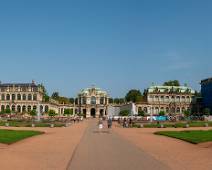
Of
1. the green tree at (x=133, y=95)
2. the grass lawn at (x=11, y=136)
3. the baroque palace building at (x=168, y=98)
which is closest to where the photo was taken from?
the grass lawn at (x=11, y=136)

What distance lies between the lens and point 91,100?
621ft

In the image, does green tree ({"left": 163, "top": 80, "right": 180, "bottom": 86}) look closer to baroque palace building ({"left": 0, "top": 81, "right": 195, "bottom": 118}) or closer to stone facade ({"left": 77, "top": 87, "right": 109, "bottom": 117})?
baroque palace building ({"left": 0, "top": 81, "right": 195, "bottom": 118})

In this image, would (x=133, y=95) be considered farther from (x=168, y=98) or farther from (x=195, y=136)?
(x=195, y=136)

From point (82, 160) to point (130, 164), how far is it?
236cm

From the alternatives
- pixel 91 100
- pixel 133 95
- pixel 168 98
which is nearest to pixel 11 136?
pixel 168 98

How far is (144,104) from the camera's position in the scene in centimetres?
17512

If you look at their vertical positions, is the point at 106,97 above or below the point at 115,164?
above

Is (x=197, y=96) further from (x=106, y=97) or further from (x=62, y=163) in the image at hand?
(x=62, y=163)

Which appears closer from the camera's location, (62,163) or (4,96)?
(62,163)

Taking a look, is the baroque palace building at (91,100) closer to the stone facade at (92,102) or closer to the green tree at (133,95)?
the stone facade at (92,102)

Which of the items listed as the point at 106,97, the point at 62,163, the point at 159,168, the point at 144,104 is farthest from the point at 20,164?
the point at 106,97

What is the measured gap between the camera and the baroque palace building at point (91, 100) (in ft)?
572

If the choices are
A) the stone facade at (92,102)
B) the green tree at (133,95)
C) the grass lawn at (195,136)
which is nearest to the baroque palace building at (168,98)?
the green tree at (133,95)

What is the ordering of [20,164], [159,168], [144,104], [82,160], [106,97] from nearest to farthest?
1. [159,168]
2. [20,164]
3. [82,160]
4. [144,104]
5. [106,97]
